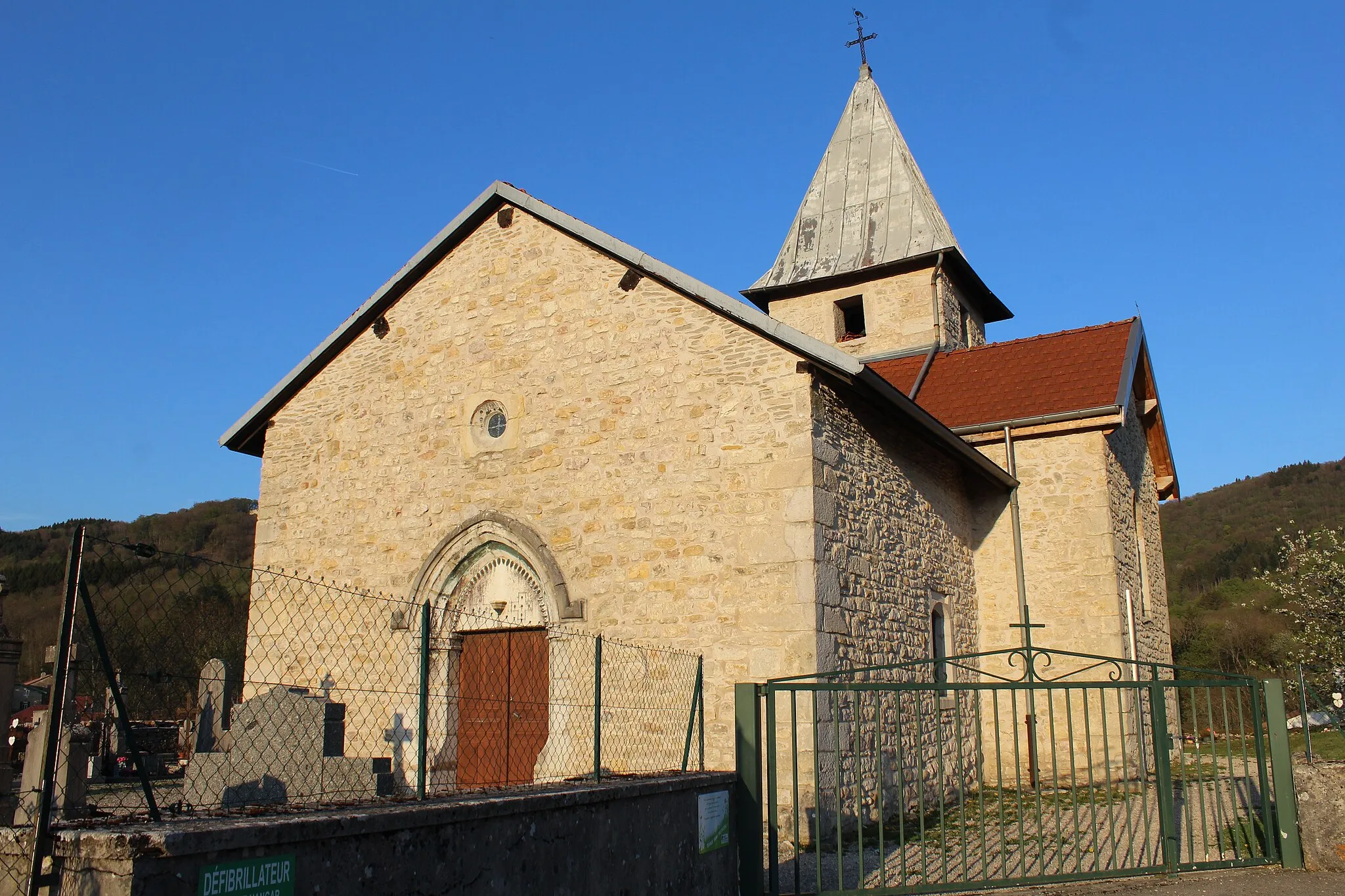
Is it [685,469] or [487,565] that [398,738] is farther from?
[685,469]

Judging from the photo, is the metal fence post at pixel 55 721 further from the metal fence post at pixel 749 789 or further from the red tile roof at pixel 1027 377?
the red tile roof at pixel 1027 377

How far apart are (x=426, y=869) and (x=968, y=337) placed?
61.9ft

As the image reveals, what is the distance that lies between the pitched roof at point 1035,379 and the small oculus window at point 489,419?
6469 mm

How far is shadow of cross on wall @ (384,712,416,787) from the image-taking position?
36.5 feet

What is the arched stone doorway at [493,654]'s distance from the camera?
10.8 m

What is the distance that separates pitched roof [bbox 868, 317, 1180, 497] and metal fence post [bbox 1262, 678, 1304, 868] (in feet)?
20.6

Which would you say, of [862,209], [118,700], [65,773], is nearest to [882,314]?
[862,209]

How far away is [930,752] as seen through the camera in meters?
11.3

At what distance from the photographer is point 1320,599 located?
19.9 meters

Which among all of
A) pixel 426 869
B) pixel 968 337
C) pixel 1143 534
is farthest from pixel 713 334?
pixel 968 337

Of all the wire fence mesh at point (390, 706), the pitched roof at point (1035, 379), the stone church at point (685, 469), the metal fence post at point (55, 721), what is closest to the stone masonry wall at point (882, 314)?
the pitched roof at point (1035, 379)

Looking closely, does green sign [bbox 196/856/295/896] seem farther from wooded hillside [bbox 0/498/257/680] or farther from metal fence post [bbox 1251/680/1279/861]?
wooded hillside [bbox 0/498/257/680]

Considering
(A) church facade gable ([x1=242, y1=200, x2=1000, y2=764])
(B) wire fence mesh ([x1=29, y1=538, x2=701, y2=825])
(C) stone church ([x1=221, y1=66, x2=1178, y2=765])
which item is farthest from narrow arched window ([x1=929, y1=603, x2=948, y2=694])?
(B) wire fence mesh ([x1=29, y1=538, x2=701, y2=825])

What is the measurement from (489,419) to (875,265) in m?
10.7
